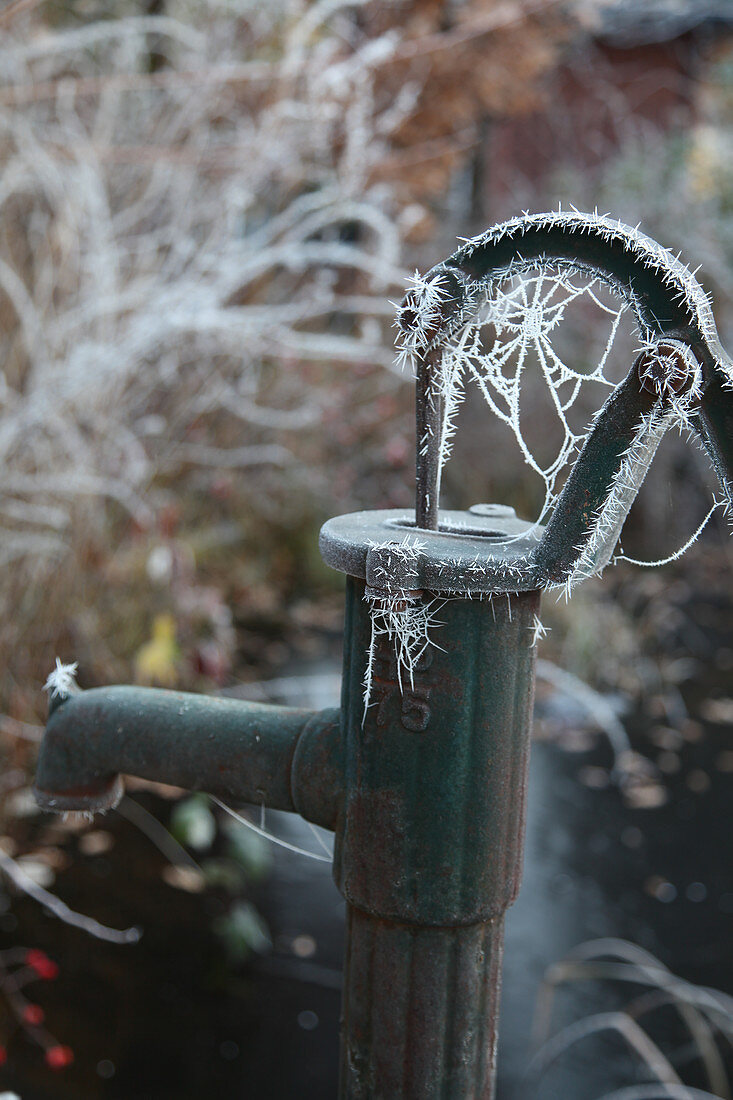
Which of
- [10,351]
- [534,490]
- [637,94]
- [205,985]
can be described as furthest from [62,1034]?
[637,94]

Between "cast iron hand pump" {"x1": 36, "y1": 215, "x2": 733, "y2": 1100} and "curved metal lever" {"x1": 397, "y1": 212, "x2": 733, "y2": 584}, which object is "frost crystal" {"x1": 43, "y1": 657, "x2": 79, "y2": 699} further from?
Answer: "curved metal lever" {"x1": 397, "y1": 212, "x2": 733, "y2": 584}

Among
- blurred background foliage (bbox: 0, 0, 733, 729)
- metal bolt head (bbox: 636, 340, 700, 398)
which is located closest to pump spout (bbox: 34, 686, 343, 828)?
metal bolt head (bbox: 636, 340, 700, 398)

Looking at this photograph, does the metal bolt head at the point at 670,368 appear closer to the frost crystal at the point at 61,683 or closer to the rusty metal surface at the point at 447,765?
the rusty metal surface at the point at 447,765

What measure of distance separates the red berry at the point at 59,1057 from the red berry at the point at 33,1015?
65 millimetres

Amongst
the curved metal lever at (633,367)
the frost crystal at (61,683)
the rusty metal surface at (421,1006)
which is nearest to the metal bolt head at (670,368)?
the curved metal lever at (633,367)

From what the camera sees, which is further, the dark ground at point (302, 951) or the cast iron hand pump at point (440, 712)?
the dark ground at point (302, 951)

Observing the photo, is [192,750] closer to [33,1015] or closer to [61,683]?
[61,683]

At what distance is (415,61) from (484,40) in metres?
0.73

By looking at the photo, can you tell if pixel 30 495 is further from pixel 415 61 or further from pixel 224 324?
pixel 415 61

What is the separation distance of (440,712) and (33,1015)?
4.50 feet

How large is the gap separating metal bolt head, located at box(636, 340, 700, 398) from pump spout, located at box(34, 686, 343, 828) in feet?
1.29

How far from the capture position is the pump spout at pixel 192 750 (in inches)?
31.6

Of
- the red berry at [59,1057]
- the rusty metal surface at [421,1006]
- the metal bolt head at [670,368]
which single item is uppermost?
the metal bolt head at [670,368]

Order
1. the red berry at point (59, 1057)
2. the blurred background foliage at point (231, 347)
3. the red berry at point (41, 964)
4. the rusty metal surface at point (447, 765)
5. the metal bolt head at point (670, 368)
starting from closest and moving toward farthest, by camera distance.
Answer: the metal bolt head at point (670, 368), the rusty metal surface at point (447, 765), the red berry at point (59, 1057), the red berry at point (41, 964), the blurred background foliage at point (231, 347)
